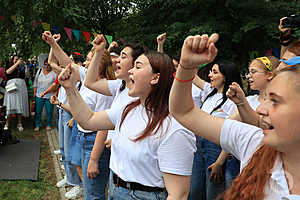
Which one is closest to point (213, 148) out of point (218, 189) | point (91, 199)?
point (218, 189)

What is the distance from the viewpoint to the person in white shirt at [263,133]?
108cm

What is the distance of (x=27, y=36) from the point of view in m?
8.48

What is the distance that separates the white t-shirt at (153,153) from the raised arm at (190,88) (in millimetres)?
353

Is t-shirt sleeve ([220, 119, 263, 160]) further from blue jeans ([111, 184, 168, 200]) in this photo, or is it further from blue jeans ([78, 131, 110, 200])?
blue jeans ([78, 131, 110, 200])

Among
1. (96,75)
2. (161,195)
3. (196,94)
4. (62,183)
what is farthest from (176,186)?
(62,183)

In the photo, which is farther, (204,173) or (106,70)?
(106,70)

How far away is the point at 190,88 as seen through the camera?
134 cm

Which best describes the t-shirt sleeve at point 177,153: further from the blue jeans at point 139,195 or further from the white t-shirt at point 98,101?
the white t-shirt at point 98,101

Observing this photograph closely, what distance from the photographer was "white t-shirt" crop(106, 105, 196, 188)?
1.73 m

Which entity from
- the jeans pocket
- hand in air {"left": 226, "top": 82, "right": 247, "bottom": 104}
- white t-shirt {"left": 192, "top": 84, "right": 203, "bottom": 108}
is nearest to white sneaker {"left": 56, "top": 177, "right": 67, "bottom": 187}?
white t-shirt {"left": 192, "top": 84, "right": 203, "bottom": 108}

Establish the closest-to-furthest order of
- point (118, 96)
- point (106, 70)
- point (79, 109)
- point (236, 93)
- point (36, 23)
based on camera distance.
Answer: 1. point (236, 93)
2. point (79, 109)
3. point (118, 96)
4. point (106, 70)
5. point (36, 23)

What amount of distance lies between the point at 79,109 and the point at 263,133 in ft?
3.95

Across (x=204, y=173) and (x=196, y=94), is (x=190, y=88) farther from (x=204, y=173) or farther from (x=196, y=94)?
(x=196, y=94)

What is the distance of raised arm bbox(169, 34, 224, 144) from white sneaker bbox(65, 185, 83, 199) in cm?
340
